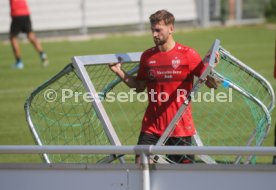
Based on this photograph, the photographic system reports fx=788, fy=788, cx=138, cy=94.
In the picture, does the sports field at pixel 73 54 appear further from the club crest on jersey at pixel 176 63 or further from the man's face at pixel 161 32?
the man's face at pixel 161 32

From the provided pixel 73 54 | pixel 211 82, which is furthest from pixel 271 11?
pixel 211 82

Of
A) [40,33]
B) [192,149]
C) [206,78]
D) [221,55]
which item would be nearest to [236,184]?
[192,149]

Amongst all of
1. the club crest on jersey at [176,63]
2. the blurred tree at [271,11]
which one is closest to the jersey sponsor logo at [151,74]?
the club crest on jersey at [176,63]

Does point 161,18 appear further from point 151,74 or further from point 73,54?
point 73,54

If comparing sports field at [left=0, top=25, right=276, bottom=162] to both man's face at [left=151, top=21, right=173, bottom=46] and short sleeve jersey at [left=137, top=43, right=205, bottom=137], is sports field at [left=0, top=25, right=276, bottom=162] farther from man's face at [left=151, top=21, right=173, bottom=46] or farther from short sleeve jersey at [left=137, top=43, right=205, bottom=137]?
man's face at [left=151, top=21, right=173, bottom=46]

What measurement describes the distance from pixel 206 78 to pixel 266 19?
28077mm

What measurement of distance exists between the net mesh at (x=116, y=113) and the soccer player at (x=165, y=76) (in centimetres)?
20

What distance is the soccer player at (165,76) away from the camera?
6.89 meters

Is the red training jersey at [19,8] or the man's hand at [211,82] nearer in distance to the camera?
the man's hand at [211,82]

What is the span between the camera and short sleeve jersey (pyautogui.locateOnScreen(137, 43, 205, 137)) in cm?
692

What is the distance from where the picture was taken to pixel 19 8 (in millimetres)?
20312

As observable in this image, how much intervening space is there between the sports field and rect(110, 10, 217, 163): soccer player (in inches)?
116

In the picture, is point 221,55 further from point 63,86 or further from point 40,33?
point 40,33

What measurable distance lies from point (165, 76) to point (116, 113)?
5791 mm
